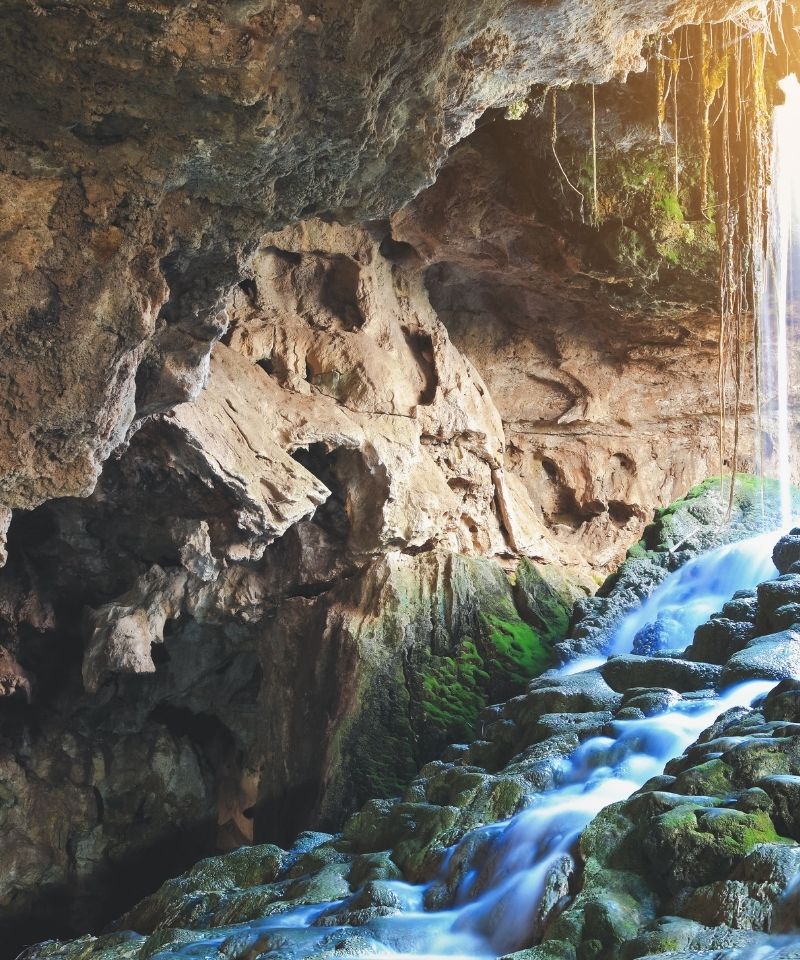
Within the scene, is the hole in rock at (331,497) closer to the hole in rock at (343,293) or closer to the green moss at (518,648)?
the hole in rock at (343,293)

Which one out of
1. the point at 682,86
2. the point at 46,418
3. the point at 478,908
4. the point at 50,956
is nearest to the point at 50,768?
the point at 50,956

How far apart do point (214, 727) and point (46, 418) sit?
9307mm

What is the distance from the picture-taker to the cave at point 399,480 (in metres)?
5.20

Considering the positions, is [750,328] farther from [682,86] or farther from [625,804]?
[625,804]

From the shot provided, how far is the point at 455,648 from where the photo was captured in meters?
11.0

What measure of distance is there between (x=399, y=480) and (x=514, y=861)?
5.90m

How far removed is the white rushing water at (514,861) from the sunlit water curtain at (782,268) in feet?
19.8

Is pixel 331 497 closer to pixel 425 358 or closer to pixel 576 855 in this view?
pixel 425 358

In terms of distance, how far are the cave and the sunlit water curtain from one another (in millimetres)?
81

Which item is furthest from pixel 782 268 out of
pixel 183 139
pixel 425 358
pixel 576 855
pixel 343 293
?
pixel 576 855

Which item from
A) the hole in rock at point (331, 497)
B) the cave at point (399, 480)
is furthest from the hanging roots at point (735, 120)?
the hole in rock at point (331, 497)

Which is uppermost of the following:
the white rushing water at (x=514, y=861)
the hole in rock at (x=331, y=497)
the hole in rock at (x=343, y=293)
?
the hole in rock at (x=343, y=293)

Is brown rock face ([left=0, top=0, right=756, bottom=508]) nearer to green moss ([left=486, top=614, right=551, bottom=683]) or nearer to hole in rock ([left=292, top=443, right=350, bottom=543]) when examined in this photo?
hole in rock ([left=292, top=443, right=350, bottom=543])

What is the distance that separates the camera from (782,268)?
1195 centimetres
